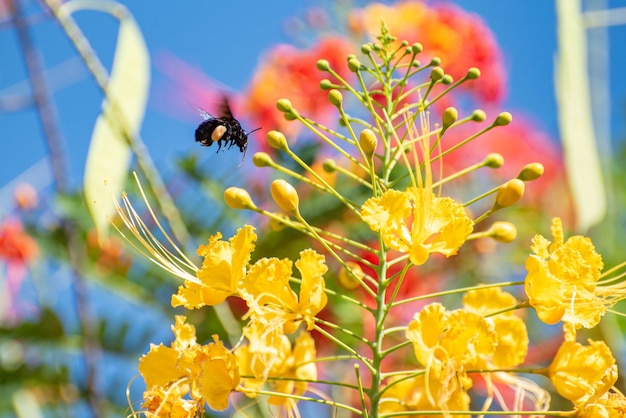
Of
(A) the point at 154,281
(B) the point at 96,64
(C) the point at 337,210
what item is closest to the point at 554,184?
(C) the point at 337,210

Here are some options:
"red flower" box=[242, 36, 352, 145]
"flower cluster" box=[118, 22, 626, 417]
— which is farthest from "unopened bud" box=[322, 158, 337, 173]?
"red flower" box=[242, 36, 352, 145]

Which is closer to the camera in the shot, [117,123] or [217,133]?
[217,133]

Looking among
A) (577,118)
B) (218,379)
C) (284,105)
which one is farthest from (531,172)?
(577,118)

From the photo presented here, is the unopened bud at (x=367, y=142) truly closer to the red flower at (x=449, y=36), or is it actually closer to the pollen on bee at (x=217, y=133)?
the pollen on bee at (x=217, y=133)

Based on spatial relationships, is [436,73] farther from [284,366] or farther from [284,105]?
[284,366]

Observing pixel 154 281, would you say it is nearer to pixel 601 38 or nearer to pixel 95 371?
pixel 95 371

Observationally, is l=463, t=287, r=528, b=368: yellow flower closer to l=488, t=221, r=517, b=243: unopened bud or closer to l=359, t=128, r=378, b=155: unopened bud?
l=488, t=221, r=517, b=243: unopened bud

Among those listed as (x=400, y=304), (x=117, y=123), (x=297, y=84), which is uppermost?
(x=297, y=84)
